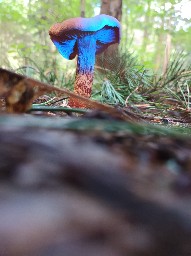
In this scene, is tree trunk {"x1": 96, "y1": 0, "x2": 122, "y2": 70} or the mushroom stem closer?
the mushroom stem

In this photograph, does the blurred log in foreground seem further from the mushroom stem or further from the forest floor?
the mushroom stem

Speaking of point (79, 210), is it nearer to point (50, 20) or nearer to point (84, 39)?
point (84, 39)

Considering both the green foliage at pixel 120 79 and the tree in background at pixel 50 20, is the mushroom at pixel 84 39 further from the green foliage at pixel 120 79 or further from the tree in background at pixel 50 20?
the tree in background at pixel 50 20

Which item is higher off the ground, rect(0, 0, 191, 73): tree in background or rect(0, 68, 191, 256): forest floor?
rect(0, 0, 191, 73): tree in background

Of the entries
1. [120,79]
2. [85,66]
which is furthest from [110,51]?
[85,66]

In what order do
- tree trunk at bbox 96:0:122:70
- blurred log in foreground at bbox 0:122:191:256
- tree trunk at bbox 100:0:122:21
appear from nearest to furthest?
blurred log in foreground at bbox 0:122:191:256
tree trunk at bbox 96:0:122:70
tree trunk at bbox 100:0:122:21

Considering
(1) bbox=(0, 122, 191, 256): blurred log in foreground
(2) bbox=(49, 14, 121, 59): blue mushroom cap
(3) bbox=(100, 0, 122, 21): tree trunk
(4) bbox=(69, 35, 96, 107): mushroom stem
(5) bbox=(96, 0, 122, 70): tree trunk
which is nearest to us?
(1) bbox=(0, 122, 191, 256): blurred log in foreground

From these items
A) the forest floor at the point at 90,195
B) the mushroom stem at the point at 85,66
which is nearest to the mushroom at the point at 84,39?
the mushroom stem at the point at 85,66

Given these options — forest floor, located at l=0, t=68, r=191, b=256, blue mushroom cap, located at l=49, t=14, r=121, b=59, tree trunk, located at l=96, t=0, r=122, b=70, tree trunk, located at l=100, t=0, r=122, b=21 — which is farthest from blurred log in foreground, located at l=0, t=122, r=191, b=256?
tree trunk, located at l=100, t=0, r=122, b=21
